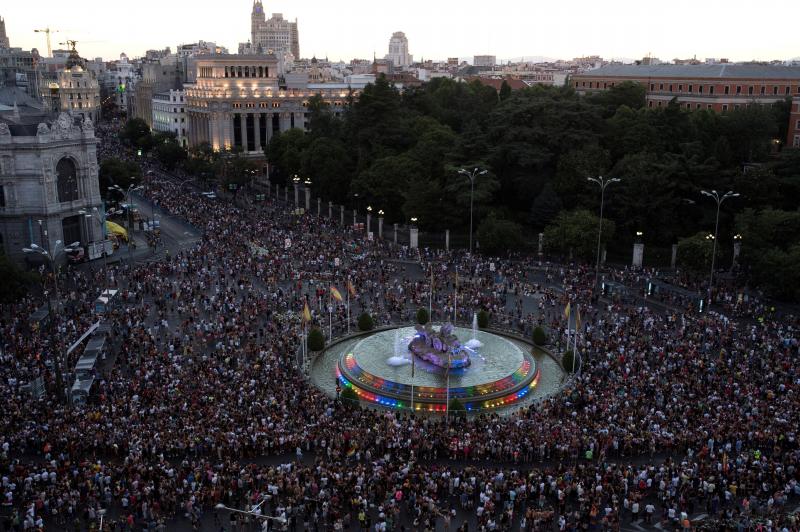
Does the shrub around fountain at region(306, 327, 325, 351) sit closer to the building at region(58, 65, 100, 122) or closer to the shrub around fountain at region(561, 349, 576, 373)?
the shrub around fountain at region(561, 349, 576, 373)

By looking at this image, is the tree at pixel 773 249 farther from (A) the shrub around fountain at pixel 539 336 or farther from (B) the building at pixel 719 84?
(B) the building at pixel 719 84

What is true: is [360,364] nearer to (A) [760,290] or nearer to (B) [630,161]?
(A) [760,290]

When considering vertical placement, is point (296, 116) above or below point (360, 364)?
above

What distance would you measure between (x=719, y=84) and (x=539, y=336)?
5420cm

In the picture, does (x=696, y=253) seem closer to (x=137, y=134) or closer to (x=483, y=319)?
(x=483, y=319)

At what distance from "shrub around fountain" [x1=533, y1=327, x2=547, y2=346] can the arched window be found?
37.2 meters

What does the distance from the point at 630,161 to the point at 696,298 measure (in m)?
15.1

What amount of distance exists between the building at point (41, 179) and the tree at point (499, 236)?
29547 millimetres

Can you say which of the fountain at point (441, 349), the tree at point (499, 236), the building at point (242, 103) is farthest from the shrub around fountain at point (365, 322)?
the building at point (242, 103)

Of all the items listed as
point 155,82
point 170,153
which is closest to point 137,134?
point 170,153

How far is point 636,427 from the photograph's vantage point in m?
27.1

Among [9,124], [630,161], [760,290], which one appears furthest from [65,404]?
[630,161]

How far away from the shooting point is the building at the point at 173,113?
12431cm

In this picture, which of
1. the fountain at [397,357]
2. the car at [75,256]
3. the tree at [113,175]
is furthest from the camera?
the tree at [113,175]
